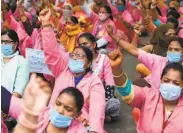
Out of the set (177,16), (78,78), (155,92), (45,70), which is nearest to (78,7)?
(177,16)

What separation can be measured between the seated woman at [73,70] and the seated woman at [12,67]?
17.4 inches

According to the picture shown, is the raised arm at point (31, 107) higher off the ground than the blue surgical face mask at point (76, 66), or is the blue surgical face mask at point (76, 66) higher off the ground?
the raised arm at point (31, 107)

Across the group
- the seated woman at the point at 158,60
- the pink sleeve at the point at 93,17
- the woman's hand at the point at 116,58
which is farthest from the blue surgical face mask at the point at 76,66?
the pink sleeve at the point at 93,17

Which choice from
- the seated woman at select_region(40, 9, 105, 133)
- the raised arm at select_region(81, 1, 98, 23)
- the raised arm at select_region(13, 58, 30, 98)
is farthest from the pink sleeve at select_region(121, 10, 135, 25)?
the seated woman at select_region(40, 9, 105, 133)

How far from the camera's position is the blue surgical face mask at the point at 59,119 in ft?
10.4

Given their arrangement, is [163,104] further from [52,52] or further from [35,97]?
[35,97]

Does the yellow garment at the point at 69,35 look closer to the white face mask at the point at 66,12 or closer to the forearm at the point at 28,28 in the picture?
the forearm at the point at 28,28

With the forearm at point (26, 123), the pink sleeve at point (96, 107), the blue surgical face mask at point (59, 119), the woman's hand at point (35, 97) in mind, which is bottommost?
the pink sleeve at point (96, 107)

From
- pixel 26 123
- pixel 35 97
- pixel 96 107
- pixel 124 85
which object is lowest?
pixel 96 107

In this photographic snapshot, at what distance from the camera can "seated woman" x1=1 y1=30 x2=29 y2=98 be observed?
184 inches

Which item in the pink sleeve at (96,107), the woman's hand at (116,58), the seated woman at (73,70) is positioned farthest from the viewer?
the seated woman at (73,70)

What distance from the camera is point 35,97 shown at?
203cm

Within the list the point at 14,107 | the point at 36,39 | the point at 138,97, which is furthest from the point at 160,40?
the point at 14,107

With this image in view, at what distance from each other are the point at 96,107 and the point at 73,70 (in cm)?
51
